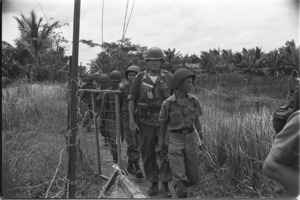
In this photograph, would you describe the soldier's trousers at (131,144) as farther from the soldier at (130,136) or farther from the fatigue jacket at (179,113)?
the fatigue jacket at (179,113)

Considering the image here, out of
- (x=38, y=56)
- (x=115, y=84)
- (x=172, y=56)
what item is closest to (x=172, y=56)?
(x=172, y=56)

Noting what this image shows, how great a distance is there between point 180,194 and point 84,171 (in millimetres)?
1688

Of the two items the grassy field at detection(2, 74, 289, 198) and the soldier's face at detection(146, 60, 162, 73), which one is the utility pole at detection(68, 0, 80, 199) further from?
the soldier's face at detection(146, 60, 162, 73)

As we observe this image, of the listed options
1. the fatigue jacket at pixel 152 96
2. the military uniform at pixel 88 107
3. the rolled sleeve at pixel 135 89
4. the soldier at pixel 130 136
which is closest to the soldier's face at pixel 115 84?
the military uniform at pixel 88 107

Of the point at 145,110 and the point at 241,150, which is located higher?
the point at 145,110

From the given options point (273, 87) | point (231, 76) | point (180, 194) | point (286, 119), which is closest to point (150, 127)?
point (180, 194)

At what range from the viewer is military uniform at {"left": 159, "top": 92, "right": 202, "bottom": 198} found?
4.07 metres

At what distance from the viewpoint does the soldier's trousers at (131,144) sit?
18.9ft

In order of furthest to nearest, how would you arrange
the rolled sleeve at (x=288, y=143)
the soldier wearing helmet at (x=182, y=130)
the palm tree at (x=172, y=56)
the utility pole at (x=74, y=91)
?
the palm tree at (x=172, y=56) → the soldier wearing helmet at (x=182, y=130) → the utility pole at (x=74, y=91) → the rolled sleeve at (x=288, y=143)

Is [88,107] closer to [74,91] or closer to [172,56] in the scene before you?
[74,91]

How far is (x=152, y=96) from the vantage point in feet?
15.6

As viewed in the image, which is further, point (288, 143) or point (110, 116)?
point (110, 116)

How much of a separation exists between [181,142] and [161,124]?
0.34m

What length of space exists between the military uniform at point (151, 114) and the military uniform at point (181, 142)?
0.58 m
